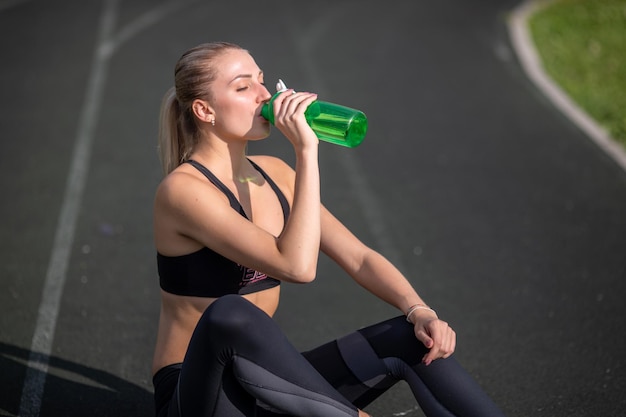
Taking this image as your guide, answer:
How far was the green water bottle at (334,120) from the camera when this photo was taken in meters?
3.22

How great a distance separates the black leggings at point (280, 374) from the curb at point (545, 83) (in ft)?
17.1

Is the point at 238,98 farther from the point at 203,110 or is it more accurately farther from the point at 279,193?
the point at 279,193

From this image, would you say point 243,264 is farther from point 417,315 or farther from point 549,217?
point 549,217

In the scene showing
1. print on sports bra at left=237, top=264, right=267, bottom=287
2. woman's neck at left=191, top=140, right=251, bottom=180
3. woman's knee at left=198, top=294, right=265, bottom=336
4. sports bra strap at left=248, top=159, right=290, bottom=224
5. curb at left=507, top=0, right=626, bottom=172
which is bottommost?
woman's knee at left=198, top=294, right=265, bottom=336

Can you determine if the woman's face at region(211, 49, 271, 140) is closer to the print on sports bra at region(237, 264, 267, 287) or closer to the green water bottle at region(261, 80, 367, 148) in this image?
the green water bottle at region(261, 80, 367, 148)

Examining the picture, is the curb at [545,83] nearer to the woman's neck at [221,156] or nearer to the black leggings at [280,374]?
the black leggings at [280,374]

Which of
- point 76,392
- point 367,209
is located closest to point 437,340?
point 76,392

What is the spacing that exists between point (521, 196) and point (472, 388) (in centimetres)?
424

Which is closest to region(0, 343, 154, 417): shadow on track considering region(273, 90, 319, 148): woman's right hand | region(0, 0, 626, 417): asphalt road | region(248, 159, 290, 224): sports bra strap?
region(0, 0, 626, 417): asphalt road

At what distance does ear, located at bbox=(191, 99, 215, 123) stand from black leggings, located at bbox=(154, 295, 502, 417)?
824mm

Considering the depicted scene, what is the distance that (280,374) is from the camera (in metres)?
3.00

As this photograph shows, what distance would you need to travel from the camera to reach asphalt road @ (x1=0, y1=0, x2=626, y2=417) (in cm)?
476

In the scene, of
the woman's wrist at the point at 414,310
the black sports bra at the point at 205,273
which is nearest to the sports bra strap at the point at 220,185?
the black sports bra at the point at 205,273

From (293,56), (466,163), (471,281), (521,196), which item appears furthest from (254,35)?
(471,281)
